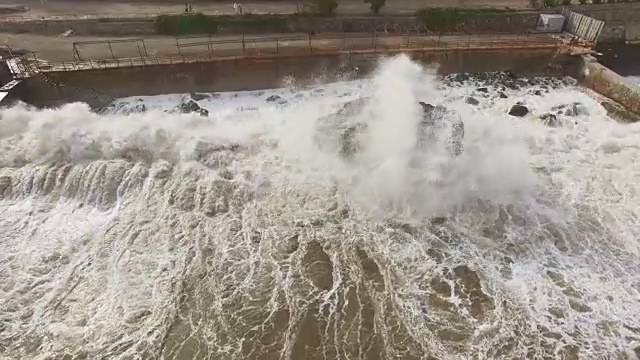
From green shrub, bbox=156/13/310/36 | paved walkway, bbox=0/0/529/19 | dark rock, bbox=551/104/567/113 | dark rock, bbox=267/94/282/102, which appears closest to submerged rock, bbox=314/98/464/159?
dark rock, bbox=267/94/282/102

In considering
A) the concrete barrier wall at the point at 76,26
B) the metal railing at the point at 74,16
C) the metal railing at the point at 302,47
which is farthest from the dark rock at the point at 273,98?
the concrete barrier wall at the point at 76,26

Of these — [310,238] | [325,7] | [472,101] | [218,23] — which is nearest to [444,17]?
[472,101]

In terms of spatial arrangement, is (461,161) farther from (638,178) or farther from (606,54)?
(606,54)

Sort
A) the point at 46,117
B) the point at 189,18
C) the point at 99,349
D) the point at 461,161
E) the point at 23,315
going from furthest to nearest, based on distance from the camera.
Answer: the point at 189,18
the point at 46,117
the point at 461,161
the point at 23,315
the point at 99,349

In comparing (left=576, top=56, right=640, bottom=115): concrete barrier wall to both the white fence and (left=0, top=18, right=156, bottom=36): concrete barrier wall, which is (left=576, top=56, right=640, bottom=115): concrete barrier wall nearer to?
the white fence

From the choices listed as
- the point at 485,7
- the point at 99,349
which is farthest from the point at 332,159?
the point at 485,7

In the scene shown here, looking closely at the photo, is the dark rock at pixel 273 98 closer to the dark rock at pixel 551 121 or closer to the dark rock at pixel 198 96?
the dark rock at pixel 198 96
